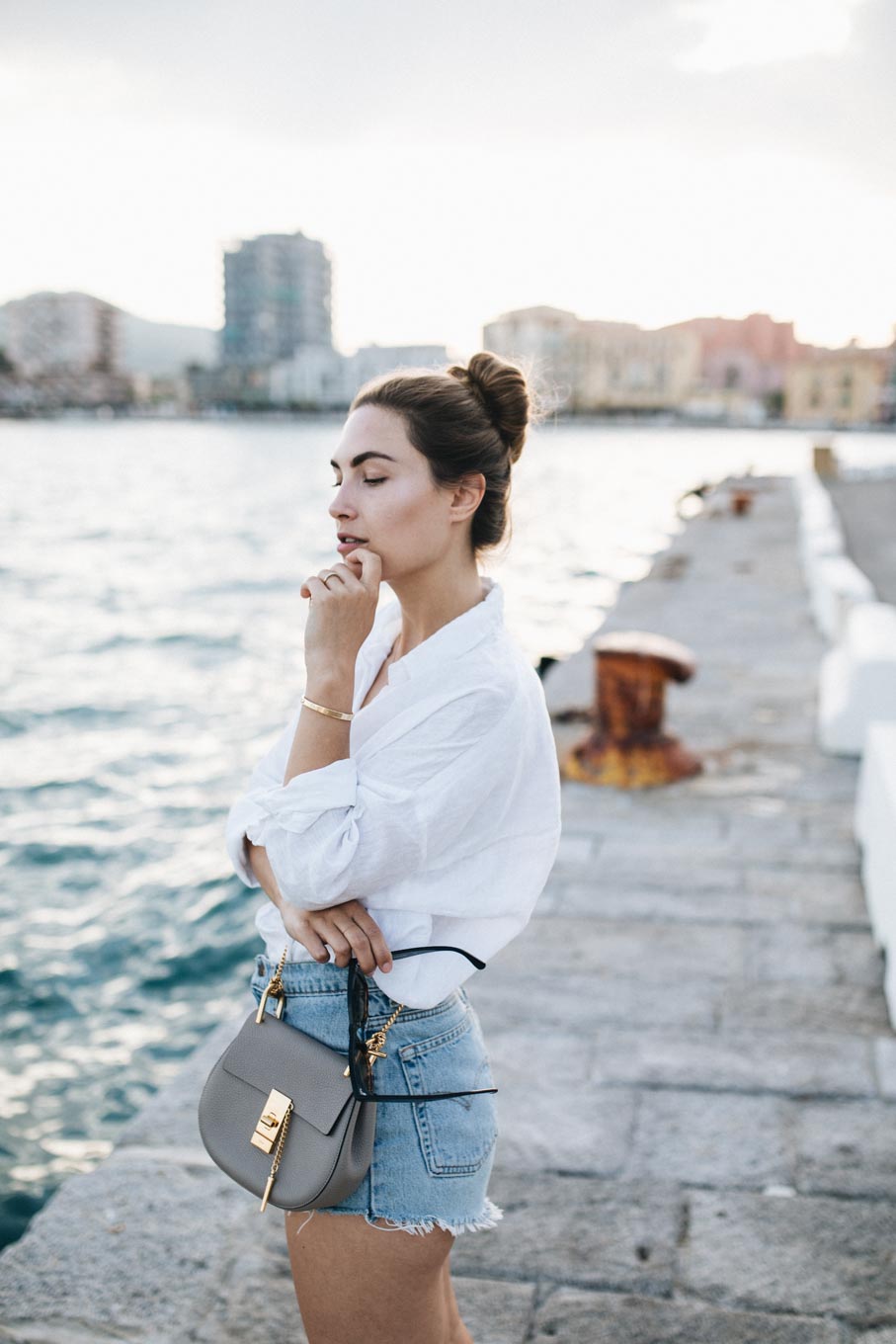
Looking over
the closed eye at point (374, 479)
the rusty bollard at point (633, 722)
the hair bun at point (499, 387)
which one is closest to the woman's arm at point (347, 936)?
the closed eye at point (374, 479)

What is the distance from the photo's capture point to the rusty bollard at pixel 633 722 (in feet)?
20.0

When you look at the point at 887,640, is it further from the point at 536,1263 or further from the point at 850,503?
the point at 850,503

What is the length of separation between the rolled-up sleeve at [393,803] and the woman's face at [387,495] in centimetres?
26

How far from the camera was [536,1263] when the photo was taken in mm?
2607

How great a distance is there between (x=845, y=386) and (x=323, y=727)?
15626cm

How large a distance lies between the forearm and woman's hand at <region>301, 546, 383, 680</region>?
0.02 meters

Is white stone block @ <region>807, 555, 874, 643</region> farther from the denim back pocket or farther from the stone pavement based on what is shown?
the denim back pocket

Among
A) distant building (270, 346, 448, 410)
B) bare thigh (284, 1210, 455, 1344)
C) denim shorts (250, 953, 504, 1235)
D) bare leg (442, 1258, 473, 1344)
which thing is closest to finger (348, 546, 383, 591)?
denim shorts (250, 953, 504, 1235)

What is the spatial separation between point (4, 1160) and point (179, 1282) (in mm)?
2400

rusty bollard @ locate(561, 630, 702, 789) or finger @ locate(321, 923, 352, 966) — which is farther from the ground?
finger @ locate(321, 923, 352, 966)

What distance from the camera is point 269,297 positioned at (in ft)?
646

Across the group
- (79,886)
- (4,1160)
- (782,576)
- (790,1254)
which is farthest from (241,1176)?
(782,576)

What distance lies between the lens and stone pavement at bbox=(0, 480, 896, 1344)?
97.9 inches

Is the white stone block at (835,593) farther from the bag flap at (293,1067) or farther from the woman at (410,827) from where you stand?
the bag flap at (293,1067)
